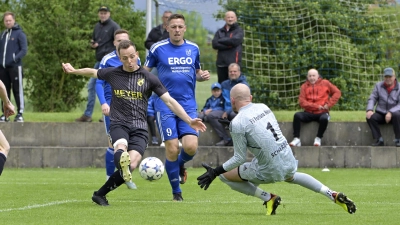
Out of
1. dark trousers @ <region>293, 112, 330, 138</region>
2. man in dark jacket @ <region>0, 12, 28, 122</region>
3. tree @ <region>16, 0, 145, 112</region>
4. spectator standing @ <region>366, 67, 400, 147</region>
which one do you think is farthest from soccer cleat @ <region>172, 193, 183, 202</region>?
tree @ <region>16, 0, 145, 112</region>

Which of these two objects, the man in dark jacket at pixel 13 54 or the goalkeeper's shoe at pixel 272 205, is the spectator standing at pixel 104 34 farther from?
the goalkeeper's shoe at pixel 272 205

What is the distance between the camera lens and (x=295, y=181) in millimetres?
9047

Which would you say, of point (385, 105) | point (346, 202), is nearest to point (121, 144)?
point (346, 202)

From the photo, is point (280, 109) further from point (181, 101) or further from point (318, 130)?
point (181, 101)

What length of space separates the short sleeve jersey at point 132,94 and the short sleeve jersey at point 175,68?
1.01 m

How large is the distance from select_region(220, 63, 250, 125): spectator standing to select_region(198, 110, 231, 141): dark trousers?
143 mm

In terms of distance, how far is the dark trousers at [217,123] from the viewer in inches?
699

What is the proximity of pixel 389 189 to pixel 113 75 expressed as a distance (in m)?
4.77

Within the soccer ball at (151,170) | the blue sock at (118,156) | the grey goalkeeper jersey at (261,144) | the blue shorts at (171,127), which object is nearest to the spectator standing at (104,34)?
the soccer ball at (151,170)

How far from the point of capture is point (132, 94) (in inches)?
387

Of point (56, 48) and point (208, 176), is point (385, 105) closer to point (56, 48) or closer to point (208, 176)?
point (208, 176)

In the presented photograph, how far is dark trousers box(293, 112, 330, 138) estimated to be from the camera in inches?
688

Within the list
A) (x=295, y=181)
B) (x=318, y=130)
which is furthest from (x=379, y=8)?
(x=295, y=181)

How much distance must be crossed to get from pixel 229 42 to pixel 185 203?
319 inches
